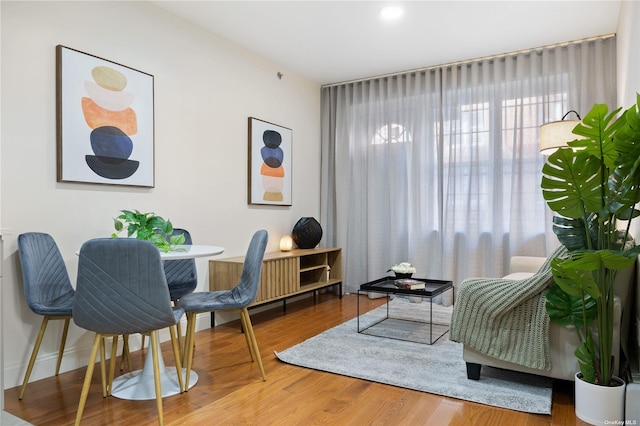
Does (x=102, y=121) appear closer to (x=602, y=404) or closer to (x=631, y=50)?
(x=602, y=404)

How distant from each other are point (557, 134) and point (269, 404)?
2.95m

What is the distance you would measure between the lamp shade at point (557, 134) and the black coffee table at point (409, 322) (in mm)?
1383

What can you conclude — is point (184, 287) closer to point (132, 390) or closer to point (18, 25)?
point (132, 390)

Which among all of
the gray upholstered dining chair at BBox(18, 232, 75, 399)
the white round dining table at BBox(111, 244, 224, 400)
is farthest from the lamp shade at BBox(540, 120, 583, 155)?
the gray upholstered dining chair at BBox(18, 232, 75, 399)

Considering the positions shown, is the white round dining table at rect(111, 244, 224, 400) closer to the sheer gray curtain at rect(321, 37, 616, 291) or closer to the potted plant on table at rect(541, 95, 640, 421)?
the potted plant on table at rect(541, 95, 640, 421)

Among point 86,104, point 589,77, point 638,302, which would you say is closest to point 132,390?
point 86,104

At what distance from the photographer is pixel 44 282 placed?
254 cm

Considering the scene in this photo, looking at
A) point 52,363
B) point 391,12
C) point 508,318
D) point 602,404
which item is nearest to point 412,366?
point 508,318

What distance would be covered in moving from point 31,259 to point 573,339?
115 inches

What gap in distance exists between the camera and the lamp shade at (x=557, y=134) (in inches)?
137

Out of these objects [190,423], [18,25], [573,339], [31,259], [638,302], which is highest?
[18,25]

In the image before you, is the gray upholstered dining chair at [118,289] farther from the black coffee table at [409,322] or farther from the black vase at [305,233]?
the black vase at [305,233]

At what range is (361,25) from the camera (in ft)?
12.7

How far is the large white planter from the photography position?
191 cm
